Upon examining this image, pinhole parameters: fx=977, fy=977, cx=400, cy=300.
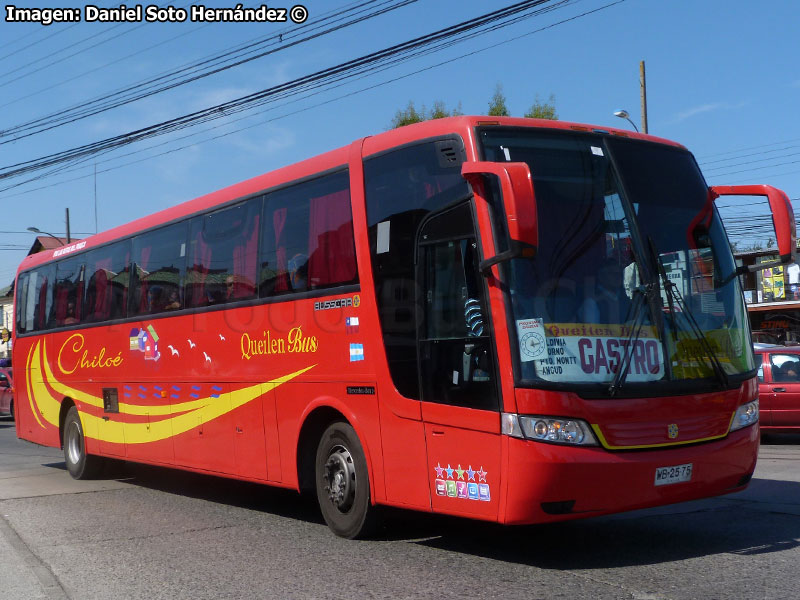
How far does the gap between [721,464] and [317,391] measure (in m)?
3.41

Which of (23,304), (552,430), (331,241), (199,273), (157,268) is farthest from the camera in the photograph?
(23,304)

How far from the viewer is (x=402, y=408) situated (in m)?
7.36

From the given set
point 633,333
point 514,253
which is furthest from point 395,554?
point 514,253

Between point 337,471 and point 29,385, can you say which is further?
point 29,385

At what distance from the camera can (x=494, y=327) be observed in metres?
6.55

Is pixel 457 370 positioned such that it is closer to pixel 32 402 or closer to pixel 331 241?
pixel 331 241

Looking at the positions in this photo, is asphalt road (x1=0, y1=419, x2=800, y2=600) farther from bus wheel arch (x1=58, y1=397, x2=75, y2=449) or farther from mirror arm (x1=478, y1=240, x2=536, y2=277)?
bus wheel arch (x1=58, y1=397, x2=75, y2=449)

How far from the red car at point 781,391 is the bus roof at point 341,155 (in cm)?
910

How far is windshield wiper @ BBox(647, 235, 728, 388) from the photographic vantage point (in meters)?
6.98

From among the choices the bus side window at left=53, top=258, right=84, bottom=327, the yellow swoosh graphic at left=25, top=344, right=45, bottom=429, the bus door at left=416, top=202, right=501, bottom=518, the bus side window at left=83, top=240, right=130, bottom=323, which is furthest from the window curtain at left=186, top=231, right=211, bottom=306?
the yellow swoosh graphic at left=25, top=344, right=45, bottom=429

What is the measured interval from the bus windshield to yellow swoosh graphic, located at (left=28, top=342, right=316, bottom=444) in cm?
276

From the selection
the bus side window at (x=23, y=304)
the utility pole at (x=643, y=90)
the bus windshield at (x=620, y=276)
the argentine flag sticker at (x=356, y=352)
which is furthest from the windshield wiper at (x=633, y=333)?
the utility pole at (x=643, y=90)

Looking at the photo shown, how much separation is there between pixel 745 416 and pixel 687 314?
36.3 inches

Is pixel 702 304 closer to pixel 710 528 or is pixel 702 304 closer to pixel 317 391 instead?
pixel 710 528
